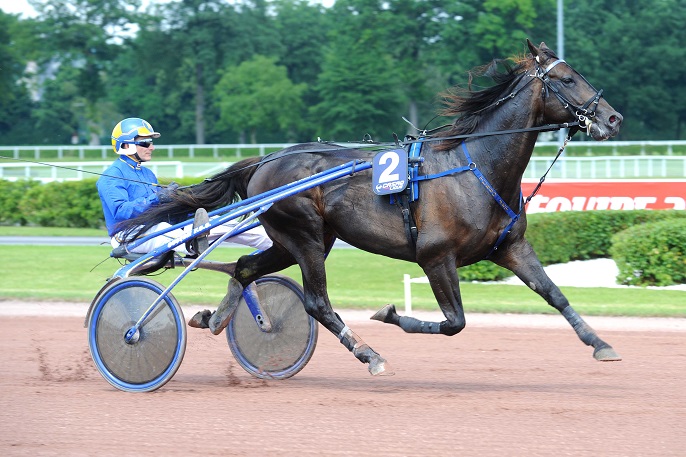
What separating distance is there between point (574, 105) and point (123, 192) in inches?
103

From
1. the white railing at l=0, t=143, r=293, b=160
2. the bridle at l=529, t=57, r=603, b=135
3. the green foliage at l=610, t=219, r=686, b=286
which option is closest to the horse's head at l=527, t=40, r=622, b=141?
the bridle at l=529, t=57, r=603, b=135

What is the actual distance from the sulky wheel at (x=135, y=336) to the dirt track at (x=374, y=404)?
11cm

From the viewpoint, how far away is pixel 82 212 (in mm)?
18359

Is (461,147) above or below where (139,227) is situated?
above

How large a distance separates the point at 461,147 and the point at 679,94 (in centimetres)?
3656

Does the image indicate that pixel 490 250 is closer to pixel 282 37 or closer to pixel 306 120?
pixel 306 120

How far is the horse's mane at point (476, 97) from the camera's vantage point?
17.7 feet

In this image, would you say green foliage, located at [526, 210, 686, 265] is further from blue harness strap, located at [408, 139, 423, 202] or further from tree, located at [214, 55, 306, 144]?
tree, located at [214, 55, 306, 144]

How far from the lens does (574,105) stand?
5082 millimetres

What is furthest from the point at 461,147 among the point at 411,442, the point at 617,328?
the point at 617,328

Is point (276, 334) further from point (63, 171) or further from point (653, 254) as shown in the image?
point (63, 171)

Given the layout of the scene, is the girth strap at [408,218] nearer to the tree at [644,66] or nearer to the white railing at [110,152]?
the white railing at [110,152]

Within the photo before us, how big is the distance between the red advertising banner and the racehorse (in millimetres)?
6442

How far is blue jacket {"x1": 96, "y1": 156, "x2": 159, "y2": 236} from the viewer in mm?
5602
